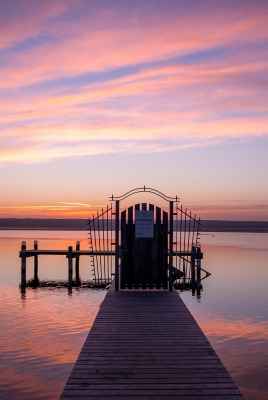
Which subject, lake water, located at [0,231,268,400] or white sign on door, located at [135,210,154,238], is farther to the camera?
white sign on door, located at [135,210,154,238]

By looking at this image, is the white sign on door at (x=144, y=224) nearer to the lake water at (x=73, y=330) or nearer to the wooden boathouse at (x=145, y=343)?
the wooden boathouse at (x=145, y=343)

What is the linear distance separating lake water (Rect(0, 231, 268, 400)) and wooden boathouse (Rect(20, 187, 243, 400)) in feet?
6.26

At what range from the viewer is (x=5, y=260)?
4522 centimetres

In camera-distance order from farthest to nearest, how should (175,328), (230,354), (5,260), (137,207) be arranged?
1. (5,260)
2. (137,207)
3. (230,354)
4. (175,328)

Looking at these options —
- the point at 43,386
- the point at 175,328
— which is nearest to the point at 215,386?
the point at 175,328

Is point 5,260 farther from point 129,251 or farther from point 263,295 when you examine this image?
point 129,251

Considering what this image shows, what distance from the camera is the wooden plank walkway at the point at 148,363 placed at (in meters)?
7.16

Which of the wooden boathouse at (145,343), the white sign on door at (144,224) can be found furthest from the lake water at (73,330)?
the white sign on door at (144,224)

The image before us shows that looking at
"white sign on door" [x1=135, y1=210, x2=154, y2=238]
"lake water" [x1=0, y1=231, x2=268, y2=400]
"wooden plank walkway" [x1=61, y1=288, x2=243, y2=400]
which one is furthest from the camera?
"white sign on door" [x1=135, y1=210, x2=154, y2=238]

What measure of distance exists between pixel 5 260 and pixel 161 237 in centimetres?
3128

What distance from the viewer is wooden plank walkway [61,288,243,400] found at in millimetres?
7164

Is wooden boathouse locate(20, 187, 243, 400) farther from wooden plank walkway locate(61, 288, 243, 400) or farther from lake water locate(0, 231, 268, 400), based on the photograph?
lake water locate(0, 231, 268, 400)

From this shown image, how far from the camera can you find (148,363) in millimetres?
8430

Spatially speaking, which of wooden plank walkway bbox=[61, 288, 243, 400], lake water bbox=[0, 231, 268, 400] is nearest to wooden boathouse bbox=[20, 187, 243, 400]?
wooden plank walkway bbox=[61, 288, 243, 400]
